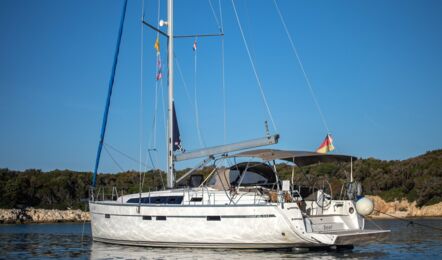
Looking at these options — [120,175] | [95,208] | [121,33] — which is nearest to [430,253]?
[95,208]

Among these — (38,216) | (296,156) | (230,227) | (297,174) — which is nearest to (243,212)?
(230,227)

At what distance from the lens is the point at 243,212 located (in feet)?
52.6

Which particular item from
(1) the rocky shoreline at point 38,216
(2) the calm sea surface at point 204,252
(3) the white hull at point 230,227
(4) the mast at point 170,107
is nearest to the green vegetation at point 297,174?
(1) the rocky shoreline at point 38,216

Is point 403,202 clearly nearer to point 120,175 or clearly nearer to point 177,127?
point 120,175

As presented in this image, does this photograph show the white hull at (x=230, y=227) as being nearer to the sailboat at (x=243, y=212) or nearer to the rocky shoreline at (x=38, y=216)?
the sailboat at (x=243, y=212)

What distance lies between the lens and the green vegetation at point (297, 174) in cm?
4561

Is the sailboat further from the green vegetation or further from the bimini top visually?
the green vegetation

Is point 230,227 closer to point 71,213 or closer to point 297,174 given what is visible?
point 297,174

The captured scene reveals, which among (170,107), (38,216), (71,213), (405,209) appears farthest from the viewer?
(71,213)

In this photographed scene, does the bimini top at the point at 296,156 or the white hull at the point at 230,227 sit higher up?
the bimini top at the point at 296,156

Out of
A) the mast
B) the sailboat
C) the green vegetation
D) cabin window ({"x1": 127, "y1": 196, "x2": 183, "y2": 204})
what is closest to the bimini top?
the sailboat

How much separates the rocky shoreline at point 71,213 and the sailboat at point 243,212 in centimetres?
2690

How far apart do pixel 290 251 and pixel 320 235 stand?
4.52ft

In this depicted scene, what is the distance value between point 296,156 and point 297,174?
90.3 ft
